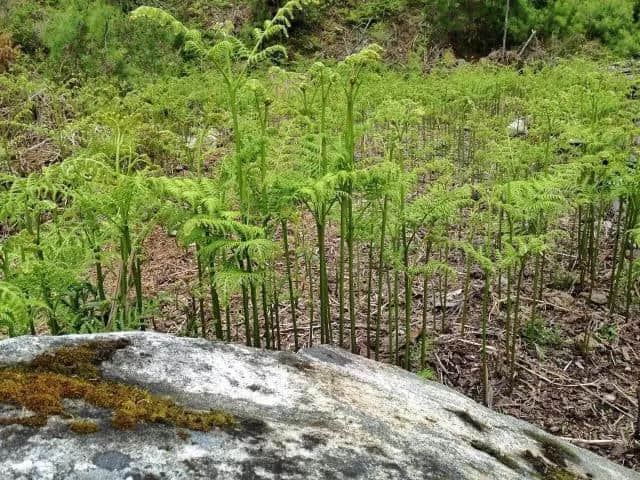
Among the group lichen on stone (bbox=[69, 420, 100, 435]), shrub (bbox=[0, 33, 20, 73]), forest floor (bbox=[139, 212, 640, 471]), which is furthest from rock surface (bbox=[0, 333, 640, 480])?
shrub (bbox=[0, 33, 20, 73])

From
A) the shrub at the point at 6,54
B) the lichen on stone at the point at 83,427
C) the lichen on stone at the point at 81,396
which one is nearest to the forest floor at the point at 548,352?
the lichen on stone at the point at 81,396

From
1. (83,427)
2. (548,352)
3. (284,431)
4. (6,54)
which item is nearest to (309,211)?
(548,352)

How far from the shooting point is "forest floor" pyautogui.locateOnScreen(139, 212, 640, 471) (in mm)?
3834

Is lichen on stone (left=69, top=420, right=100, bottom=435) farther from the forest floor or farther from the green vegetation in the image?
the forest floor

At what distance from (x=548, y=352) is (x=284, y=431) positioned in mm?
3039

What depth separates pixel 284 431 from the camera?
76.9 inches

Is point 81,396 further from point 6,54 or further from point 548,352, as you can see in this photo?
point 6,54

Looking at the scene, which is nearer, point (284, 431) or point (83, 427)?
point (83, 427)

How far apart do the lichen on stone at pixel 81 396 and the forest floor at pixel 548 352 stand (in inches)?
64.8

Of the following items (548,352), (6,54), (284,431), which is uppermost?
(6,54)

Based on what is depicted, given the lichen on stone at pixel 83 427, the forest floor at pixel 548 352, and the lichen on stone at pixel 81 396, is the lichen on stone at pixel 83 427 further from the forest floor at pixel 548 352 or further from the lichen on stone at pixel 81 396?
the forest floor at pixel 548 352

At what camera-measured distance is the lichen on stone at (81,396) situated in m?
1.81

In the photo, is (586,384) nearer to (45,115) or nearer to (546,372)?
(546,372)

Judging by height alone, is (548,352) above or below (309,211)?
below
